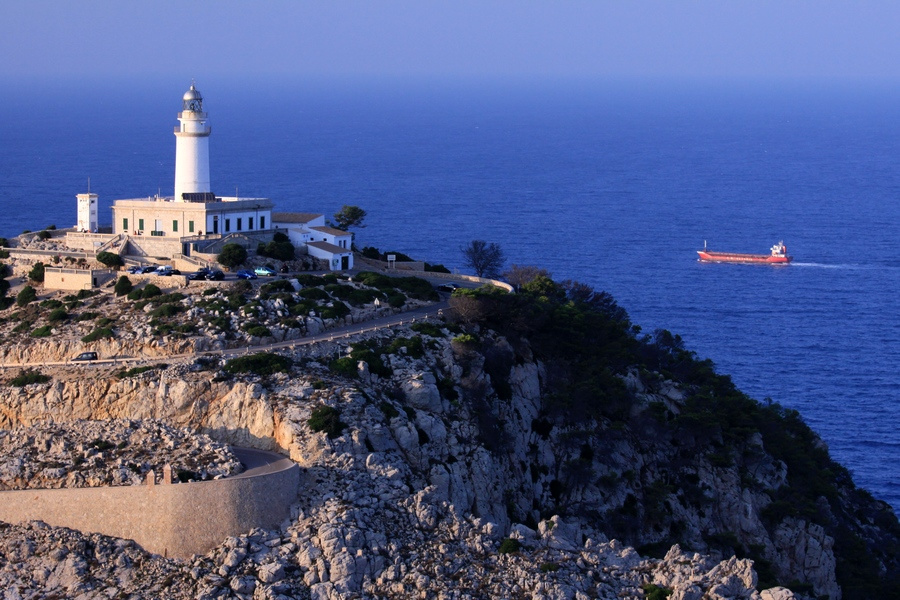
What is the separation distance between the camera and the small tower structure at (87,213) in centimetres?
8625

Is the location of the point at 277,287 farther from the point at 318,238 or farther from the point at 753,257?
the point at 753,257

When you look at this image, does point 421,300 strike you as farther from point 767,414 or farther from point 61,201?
point 61,201

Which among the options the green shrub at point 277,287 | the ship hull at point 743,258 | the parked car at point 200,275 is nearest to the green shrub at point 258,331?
the green shrub at point 277,287

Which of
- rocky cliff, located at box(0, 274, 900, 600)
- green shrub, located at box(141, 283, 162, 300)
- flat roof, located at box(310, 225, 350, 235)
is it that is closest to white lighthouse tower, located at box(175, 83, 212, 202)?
flat roof, located at box(310, 225, 350, 235)

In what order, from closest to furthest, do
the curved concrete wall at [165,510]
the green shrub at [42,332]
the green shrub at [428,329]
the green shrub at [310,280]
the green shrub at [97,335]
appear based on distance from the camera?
the curved concrete wall at [165,510] < the green shrub at [97,335] < the green shrub at [42,332] < the green shrub at [428,329] < the green shrub at [310,280]

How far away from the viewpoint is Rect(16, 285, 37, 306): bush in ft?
244

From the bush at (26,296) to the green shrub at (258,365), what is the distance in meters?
16.1

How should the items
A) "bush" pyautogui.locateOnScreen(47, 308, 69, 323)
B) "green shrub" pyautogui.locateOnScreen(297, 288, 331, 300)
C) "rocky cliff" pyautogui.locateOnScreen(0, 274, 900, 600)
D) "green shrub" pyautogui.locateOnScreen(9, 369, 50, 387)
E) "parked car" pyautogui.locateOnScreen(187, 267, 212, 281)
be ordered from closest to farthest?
"rocky cliff" pyautogui.locateOnScreen(0, 274, 900, 600) → "green shrub" pyautogui.locateOnScreen(9, 369, 50, 387) → "bush" pyautogui.locateOnScreen(47, 308, 69, 323) → "green shrub" pyautogui.locateOnScreen(297, 288, 331, 300) → "parked car" pyautogui.locateOnScreen(187, 267, 212, 281)

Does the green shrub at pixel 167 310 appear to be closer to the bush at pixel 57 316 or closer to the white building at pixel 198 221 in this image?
the bush at pixel 57 316

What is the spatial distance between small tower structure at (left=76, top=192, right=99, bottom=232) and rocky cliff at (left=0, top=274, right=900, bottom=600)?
24632 mm

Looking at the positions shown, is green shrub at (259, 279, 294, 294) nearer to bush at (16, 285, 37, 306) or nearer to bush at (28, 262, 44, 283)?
bush at (16, 285, 37, 306)

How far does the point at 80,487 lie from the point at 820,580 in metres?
35.9

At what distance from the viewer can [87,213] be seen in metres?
86.2

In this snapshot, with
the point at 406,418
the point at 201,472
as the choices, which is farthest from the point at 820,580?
Result: the point at 201,472
